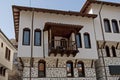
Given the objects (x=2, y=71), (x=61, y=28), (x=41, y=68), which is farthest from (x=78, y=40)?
(x=2, y=71)

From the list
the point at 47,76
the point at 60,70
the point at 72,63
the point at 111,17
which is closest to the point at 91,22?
the point at 111,17

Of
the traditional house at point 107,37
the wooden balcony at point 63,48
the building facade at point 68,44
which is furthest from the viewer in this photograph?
the traditional house at point 107,37

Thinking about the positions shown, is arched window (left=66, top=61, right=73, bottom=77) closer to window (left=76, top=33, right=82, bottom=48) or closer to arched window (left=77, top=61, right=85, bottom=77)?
arched window (left=77, top=61, right=85, bottom=77)

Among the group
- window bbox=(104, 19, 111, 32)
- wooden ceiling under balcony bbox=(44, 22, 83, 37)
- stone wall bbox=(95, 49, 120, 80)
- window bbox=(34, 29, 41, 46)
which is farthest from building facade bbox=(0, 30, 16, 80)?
window bbox=(104, 19, 111, 32)

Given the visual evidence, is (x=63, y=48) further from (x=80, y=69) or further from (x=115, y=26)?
→ (x=115, y=26)

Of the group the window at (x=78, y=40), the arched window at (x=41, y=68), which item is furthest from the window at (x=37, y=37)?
the window at (x=78, y=40)

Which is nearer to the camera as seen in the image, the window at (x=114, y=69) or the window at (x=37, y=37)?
the window at (x=37, y=37)

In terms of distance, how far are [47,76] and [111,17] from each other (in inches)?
323

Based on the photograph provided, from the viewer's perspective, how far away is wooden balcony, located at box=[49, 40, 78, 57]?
1281 cm

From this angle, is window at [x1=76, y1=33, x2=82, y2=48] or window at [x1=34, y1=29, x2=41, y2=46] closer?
window at [x1=34, y1=29, x2=41, y2=46]

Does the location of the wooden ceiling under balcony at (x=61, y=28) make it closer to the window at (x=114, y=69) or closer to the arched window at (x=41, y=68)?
the arched window at (x=41, y=68)

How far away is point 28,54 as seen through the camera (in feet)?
42.1

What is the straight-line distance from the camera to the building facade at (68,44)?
13141mm

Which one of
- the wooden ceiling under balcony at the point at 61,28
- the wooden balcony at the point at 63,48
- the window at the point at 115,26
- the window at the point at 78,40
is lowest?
the wooden balcony at the point at 63,48
